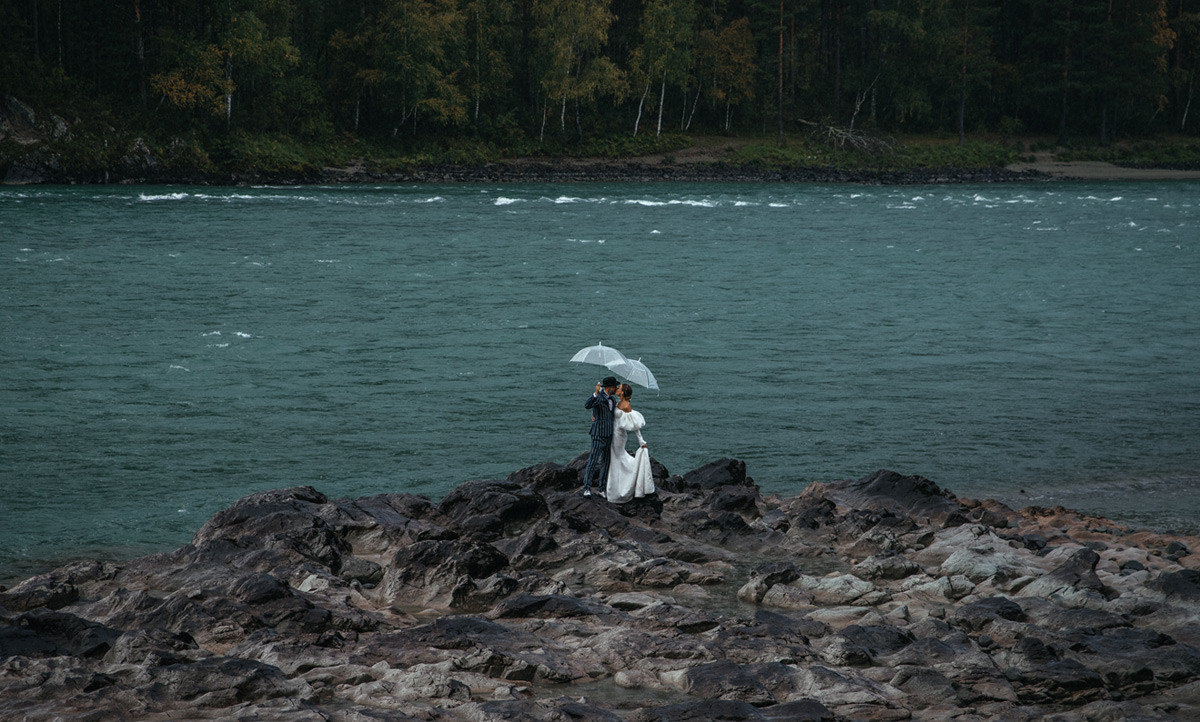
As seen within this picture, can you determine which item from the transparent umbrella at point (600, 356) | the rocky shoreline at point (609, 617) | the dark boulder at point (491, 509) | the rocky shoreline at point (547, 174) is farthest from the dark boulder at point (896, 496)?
the rocky shoreline at point (547, 174)

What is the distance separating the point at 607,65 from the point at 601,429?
273ft

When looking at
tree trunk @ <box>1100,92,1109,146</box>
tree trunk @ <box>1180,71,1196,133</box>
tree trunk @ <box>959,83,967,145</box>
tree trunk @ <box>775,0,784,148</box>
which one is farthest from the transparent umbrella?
tree trunk @ <box>1180,71,1196,133</box>

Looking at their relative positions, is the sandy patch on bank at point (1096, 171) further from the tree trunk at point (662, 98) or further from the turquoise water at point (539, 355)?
the turquoise water at point (539, 355)

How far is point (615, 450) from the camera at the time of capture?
51.7ft

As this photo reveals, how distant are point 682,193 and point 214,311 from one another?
49.4 metres

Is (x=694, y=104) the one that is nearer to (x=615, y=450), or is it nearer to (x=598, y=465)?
(x=598, y=465)

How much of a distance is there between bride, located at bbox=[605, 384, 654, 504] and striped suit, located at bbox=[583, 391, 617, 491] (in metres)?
0.08

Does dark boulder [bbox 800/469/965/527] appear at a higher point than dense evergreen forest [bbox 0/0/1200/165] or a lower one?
lower

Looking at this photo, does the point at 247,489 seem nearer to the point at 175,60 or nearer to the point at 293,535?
the point at 293,535

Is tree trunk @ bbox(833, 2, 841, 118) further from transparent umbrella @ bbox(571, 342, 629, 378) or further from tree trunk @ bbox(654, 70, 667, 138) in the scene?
transparent umbrella @ bbox(571, 342, 629, 378)

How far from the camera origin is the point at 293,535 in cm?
1405

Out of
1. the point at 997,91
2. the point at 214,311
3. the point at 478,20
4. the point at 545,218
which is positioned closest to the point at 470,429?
the point at 214,311

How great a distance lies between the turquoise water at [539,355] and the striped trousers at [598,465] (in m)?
4.13

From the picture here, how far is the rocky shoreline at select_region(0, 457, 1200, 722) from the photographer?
1008 cm
